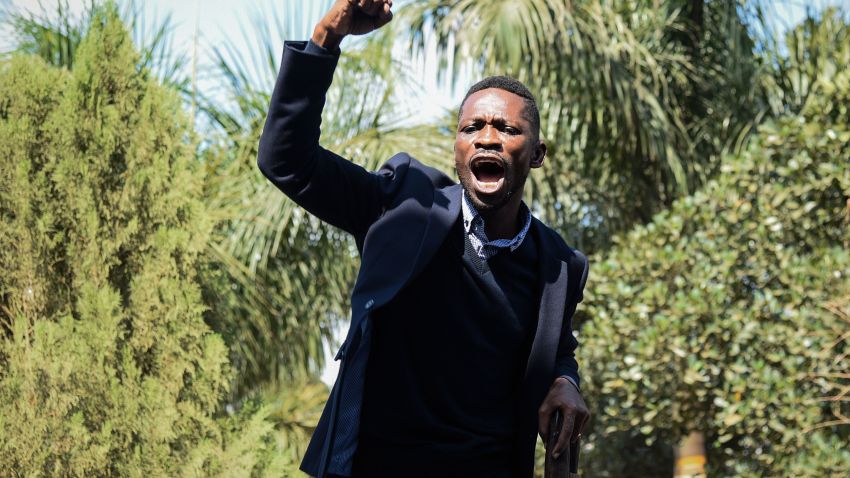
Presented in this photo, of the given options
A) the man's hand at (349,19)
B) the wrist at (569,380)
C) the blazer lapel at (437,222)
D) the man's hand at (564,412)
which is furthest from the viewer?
the wrist at (569,380)

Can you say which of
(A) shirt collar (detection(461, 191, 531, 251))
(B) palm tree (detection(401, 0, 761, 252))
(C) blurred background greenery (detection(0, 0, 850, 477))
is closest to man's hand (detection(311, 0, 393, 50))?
(A) shirt collar (detection(461, 191, 531, 251))

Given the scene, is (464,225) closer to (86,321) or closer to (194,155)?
(86,321)

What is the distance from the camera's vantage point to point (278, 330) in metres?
→ 8.67

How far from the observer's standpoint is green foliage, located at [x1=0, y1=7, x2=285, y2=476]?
4.33 m

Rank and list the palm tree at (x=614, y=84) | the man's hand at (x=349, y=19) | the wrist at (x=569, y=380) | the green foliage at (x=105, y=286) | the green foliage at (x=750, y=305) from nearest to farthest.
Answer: the man's hand at (x=349, y=19) < the wrist at (x=569, y=380) < the green foliage at (x=105, y=286) < the green foliage at (x=750, y=305) < the palm tree at (x=614, y=84)

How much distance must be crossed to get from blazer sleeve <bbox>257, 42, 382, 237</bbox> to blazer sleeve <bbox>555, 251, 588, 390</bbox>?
0.73m

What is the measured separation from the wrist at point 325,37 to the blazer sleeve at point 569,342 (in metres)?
0.91

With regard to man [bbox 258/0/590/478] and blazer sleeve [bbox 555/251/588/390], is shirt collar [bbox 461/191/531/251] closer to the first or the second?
man [bbox 258/0/590/478]

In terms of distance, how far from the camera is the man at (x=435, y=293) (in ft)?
7.77

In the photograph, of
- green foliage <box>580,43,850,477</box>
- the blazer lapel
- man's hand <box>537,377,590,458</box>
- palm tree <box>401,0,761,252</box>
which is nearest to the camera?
the blazer lapel

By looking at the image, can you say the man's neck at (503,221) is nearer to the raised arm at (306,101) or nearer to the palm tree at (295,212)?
the raised arm at (306,101)

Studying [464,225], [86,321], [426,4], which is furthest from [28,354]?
[426,4]

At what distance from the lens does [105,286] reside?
457 cm

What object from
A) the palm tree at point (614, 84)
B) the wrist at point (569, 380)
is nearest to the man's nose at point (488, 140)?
the wrist at point (569, 380)
